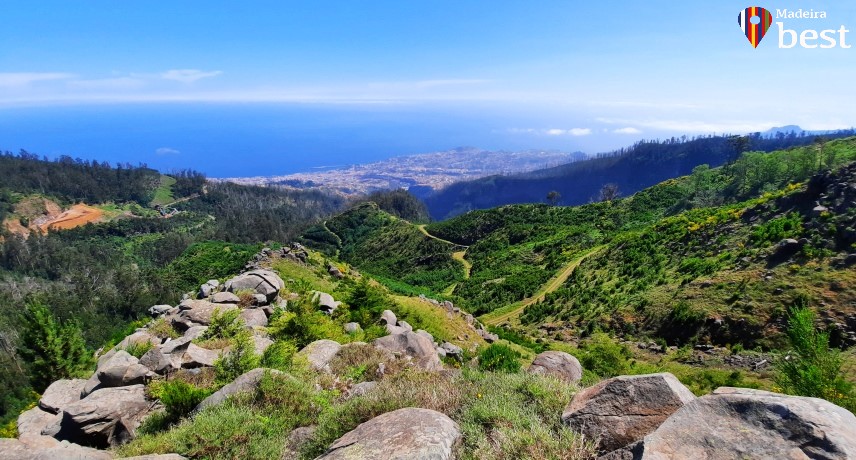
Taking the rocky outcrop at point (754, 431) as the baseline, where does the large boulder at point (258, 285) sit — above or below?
below

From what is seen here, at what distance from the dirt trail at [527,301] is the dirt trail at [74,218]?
175 m

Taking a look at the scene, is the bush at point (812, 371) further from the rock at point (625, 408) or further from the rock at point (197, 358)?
A: the rock at point (197, 358)

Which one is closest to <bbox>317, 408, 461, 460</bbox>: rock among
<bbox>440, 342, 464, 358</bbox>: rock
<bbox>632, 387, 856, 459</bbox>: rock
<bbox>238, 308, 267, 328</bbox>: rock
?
<bbox>632, 387, 856, 459</bbox>: rock

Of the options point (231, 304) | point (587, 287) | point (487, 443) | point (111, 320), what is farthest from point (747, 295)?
point (111, 320)

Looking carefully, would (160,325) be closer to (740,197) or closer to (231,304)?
(231,304)

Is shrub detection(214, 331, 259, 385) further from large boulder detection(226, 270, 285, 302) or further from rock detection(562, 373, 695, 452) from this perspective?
large boulder detection(226, 270, 285, 302)

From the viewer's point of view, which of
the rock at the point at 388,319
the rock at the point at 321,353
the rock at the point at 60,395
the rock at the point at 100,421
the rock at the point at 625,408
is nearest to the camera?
the rock at the point at 625,408

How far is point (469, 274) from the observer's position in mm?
64188

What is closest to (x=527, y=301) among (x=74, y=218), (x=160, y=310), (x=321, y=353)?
(x=160, y=310)

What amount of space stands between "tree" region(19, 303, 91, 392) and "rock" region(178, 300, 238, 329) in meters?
4.67

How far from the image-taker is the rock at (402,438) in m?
5.71

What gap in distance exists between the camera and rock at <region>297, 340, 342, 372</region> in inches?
493

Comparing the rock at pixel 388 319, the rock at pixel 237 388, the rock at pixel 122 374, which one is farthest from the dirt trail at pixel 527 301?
the rock at pixel 237 388

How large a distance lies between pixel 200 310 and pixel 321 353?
929 cm
